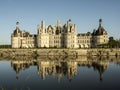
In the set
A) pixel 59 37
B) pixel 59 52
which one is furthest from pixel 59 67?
pixel 59 37

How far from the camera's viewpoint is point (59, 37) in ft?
373

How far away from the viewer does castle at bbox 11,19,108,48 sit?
110500 millimetres

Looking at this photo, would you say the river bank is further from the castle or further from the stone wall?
the castle

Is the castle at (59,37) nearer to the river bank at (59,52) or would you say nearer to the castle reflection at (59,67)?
the river bank at (59,52)

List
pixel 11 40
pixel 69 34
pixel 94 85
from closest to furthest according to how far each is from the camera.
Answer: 1. pixel 94 85
2. pixel 69 34
3. pixel 11 40

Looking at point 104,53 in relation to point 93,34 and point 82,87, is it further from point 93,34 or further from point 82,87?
point 82,87

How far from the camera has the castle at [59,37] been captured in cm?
11050

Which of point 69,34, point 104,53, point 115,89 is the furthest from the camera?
point 69,34

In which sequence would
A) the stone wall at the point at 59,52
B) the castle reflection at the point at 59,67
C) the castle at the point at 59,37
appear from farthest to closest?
the castle at the point at 59,37, the stone wall at the point at 59,52, the castle reflection at the point at 59,67

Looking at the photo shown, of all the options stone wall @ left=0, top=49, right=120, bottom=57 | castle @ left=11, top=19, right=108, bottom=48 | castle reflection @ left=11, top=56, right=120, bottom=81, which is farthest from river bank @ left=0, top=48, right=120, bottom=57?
castle reflection @ left=11, top=56, right=120, bottom=81

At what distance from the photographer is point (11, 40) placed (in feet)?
385

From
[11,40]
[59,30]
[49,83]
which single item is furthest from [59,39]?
[49,83]

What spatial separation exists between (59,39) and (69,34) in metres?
5.89

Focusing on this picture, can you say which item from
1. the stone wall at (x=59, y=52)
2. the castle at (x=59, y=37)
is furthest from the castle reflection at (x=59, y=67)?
the castle at (x=59, y=37)
